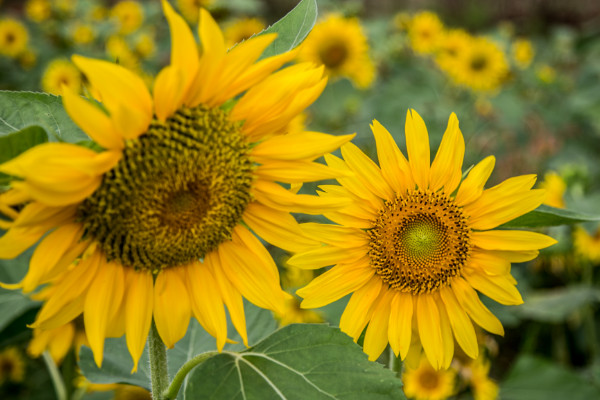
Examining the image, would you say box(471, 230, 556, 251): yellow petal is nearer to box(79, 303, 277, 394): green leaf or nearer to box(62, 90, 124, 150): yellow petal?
box(79, 303, 277, 394): green leaf

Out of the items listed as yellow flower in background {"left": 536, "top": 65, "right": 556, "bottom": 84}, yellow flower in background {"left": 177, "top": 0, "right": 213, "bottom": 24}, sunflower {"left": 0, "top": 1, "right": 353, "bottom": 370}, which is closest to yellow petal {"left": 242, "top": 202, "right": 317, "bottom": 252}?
sunflower {"left": 0, "top": 1, "right": 353, "bottom": 370}

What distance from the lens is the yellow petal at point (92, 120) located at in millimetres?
687

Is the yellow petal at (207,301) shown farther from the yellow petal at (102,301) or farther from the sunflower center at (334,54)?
the sunflower center at (334,54)

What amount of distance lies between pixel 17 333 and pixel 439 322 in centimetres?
111

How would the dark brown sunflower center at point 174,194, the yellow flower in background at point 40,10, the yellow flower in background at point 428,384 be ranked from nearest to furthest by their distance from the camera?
the dark brown sunflower center at point 174,194
the yellow flower in background at point 428,384
the yellow flower in background at point 40,10

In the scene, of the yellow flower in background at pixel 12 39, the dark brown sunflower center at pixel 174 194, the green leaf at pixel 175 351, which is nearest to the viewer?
the dark brown sunflower center at pixel 174 194

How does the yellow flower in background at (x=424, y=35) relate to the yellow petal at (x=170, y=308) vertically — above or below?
above

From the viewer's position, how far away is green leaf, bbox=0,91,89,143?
813 mm

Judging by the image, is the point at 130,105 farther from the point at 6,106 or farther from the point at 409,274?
the point at 409,274

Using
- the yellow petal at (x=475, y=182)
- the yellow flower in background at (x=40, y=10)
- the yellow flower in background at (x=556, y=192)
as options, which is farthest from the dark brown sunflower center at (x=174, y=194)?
the yellow flower in background at (x=40, y=10)

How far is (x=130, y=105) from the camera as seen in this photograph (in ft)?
2.41

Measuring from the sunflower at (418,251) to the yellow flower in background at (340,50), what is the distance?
8.34ft

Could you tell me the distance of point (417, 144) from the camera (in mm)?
1003

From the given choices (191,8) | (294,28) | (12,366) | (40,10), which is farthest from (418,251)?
(40,10)
